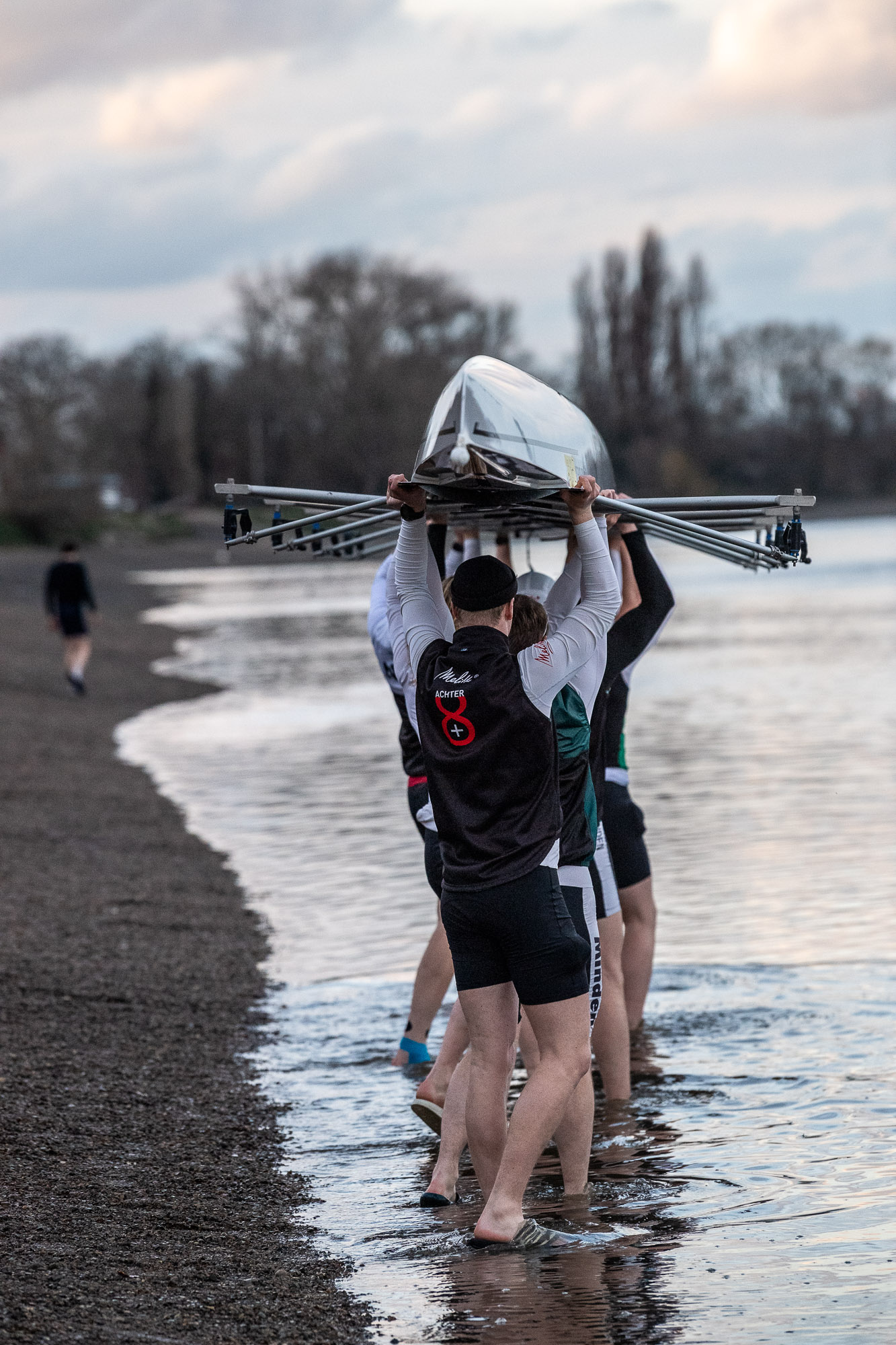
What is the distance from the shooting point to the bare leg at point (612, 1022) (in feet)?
18.8

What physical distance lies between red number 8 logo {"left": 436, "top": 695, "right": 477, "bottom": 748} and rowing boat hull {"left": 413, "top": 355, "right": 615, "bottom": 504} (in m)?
0.72

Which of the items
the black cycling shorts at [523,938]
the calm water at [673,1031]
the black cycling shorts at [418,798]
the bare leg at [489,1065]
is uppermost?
the black cycling shorts at [418,798]

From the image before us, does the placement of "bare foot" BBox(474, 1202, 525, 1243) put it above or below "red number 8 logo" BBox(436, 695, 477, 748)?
below

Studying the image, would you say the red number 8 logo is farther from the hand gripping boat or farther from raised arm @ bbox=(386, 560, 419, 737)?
Answer: the hand gripping boat

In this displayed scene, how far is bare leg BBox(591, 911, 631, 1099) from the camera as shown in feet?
18.8

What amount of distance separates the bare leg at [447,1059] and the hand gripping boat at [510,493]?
159 cm

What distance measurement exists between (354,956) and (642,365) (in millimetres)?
105169

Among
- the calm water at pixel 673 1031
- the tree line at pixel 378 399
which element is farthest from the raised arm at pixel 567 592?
the tree line at pixel 378 399

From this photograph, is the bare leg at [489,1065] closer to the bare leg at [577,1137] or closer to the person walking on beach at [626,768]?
the bare leg at [577,1137]

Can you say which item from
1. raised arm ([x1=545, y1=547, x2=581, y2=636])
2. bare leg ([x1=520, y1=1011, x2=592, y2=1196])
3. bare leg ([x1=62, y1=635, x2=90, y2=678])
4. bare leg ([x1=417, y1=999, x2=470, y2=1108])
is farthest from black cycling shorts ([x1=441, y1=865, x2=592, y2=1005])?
bare leg ([x1=62, y1=635, x2=90, y2=678])

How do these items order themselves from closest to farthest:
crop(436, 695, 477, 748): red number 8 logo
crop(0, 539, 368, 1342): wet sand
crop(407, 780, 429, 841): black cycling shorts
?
crop(0, 539, 368, 1342): wet sand
crop(436, 695, 477, 748): red number 8 logo
crop(407, 780, 429, 841): black cycling shorts

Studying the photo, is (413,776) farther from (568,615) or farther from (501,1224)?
(501,1224)

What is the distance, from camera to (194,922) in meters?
8.88

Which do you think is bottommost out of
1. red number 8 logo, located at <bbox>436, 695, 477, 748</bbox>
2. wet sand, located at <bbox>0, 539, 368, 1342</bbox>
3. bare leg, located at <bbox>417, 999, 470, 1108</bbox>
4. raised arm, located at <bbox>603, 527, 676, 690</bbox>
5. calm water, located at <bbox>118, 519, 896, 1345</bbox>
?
calm water, located at <bbox>118, 519, 896, 1345</bbox>
